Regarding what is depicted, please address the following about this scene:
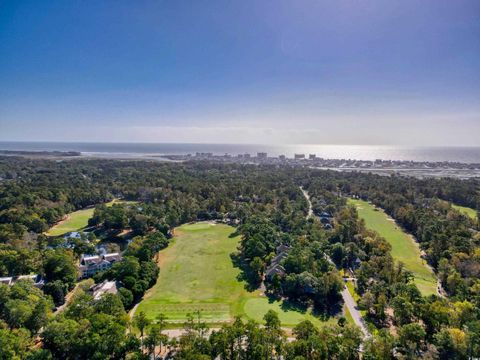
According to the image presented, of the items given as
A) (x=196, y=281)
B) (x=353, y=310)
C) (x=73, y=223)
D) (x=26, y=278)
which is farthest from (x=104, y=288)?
(x=73, y=223)

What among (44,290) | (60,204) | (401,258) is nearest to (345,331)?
(401,258)

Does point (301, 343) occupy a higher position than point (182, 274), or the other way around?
point (301, 343)

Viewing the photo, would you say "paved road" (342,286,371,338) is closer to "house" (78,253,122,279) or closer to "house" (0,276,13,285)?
"house" (78,253,122,279)

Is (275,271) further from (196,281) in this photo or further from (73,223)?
(73,223)

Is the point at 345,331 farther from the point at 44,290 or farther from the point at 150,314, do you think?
the point at 44,290

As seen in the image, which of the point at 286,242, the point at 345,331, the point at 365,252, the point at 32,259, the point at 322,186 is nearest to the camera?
the point at 345,331

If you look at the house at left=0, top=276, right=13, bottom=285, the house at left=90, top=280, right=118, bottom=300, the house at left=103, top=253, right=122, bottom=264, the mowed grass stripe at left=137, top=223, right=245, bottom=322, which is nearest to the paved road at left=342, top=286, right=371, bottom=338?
the mowed grass stripe at left=137, top=223, right=245, bottom=322
